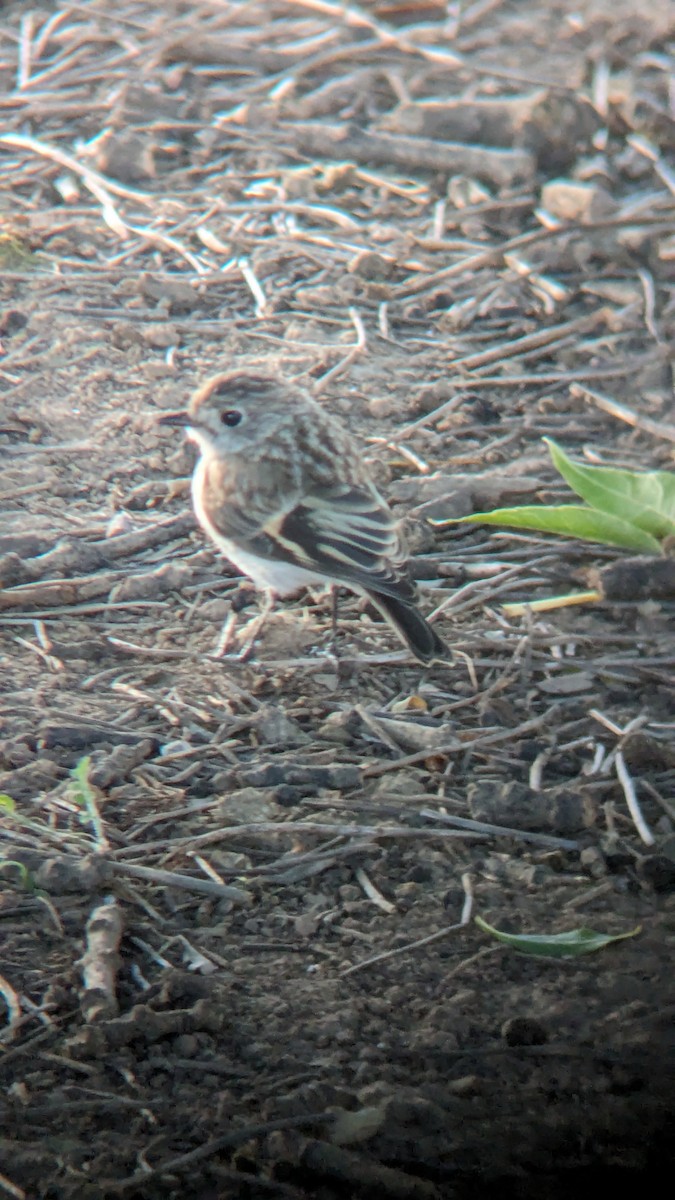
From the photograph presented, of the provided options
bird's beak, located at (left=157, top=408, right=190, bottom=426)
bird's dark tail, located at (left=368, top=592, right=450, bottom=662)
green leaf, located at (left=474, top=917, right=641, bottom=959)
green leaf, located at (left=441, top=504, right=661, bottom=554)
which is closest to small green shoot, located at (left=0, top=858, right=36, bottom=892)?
green leaf, located at (left=474, top=917, right=641, bottom=959)

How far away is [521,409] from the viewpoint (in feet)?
19.6

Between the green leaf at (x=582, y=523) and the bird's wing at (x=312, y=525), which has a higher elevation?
the bird's wing at (x=312, y=525)

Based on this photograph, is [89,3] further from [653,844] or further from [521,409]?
[653,844]

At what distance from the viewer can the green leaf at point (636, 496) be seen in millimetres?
4961

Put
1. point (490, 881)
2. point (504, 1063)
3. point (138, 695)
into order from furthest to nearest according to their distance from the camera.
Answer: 1. point (138, 695)
2. point (490, 881)
3. point (504, 1063)

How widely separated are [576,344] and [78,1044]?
4227mm

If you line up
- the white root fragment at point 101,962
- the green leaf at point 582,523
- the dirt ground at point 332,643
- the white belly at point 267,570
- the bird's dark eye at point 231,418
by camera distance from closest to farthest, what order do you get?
the dirt ground at point 332,643 → the white root fragment at point 101,962 → the white belly at point 267,570 → the green leaf at point 582,523 → the bird's dark eye at point 231,418

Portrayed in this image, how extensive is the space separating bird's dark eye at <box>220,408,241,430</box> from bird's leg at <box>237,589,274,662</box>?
2.05 feet

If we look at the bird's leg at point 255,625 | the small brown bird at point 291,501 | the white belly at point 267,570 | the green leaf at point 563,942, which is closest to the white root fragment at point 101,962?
the green leaf at point 563,942

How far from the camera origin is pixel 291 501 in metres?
4.98

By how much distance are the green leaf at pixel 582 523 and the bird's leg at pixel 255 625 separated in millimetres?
744

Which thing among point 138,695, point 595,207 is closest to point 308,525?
point 138,695

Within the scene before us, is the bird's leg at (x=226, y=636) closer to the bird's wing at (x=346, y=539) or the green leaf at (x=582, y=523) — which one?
the bird's wing at (x=346, y=539)

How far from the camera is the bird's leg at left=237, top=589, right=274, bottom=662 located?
4648 mm
